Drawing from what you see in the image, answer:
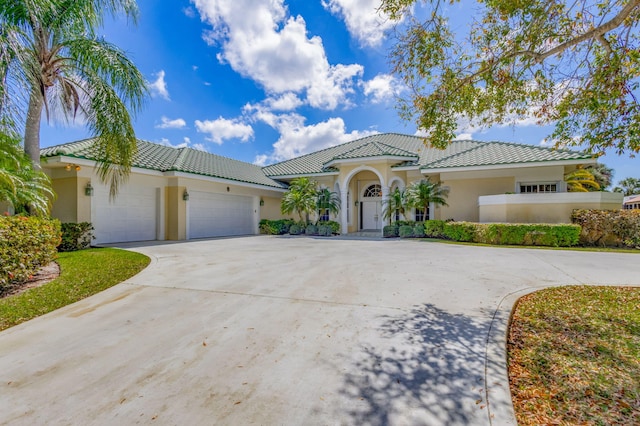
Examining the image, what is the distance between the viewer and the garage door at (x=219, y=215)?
16.3m

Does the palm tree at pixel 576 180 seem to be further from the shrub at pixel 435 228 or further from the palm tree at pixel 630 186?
the palm tree at pixel 630 186

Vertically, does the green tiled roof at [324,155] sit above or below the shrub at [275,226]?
above

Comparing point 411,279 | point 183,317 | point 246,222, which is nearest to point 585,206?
point 411,279

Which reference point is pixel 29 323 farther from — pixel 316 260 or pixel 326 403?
pixel 316 260

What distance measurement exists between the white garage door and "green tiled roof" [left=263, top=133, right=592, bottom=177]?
9.96 meters

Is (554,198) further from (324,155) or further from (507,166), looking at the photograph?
(324,155)

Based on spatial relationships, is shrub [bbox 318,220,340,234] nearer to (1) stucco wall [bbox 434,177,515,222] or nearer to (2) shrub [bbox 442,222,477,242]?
(1) stucco wall [bbox 434,177,515,222]

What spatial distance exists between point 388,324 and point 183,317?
120 inches

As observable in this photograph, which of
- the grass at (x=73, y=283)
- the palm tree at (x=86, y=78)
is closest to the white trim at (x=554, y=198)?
the grass at (x=73, y=283)

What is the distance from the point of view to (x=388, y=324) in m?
4.24

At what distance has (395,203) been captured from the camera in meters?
17.7

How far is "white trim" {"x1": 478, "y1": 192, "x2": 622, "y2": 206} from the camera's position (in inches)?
513

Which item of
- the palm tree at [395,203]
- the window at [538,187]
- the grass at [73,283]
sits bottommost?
the grass at [73,283]

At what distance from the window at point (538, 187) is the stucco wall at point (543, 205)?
2289mm
